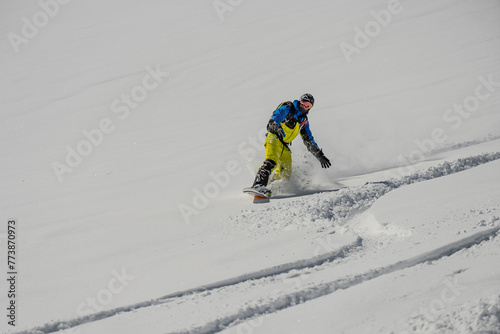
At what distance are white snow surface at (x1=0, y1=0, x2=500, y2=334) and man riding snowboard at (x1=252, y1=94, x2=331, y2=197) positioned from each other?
30cm

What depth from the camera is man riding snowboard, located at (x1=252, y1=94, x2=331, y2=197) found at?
630 centimetres

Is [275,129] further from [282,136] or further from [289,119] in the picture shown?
[289,119]

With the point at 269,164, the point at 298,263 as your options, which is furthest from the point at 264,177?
the point at 298,263

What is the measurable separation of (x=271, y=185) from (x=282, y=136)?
0.74 metres

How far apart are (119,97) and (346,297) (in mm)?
13447

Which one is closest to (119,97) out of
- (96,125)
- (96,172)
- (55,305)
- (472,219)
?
(96,125)

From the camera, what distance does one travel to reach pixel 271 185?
6.61 metres

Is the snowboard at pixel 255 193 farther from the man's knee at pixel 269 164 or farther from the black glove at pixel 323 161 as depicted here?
the black glove at pixel 323 161

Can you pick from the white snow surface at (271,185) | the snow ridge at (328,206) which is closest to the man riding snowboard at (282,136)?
the white snow surface at (271,185)

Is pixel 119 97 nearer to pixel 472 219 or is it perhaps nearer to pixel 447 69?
pixel 447 69

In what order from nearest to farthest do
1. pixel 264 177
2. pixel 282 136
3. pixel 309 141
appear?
1. pixel 264 177
2. pixel 282 136
3. pixel 309 141

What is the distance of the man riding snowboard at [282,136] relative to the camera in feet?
20.7

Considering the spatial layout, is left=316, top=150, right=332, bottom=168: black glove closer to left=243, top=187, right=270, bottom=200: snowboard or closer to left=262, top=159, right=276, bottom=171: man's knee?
left=262, top=159, right=276, bottom=171: man's knee

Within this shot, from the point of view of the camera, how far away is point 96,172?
9.34m
